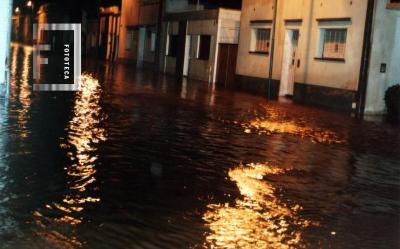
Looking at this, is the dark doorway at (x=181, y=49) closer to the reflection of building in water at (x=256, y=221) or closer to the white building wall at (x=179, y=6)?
the white building wall at (x=179, y=6)

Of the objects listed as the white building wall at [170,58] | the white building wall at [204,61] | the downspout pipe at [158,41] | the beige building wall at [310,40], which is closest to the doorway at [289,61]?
the beige building wall at [310,40]

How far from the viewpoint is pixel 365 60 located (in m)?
18.6

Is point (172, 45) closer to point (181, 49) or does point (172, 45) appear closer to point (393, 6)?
point (181, 49)

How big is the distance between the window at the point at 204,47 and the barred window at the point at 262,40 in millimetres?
5211

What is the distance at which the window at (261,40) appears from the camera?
24969 millimetres

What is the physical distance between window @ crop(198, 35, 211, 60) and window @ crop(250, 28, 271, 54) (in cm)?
507

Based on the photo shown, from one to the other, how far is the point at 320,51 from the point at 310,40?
635 millimetres

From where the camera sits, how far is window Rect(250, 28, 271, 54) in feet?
81.9

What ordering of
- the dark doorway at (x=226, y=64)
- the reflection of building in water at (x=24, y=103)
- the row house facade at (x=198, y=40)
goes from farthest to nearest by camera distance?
the row house facade at (x=198, y=40)
the dark doorway at (x=226, y=64)
the reflection of building in water at (x=24, y=103)

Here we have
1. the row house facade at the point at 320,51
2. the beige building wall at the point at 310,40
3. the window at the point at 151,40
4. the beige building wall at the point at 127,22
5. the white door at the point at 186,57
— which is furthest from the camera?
the beige building wall at the point at 127,22

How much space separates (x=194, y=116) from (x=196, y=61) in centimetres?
1812

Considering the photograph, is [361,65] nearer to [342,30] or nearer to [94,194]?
[342,30]

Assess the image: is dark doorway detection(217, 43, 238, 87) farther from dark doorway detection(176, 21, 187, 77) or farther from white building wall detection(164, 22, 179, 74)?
white building wall detection(164, 22, 179, 74)

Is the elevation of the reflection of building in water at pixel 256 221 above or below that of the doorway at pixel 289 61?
below
